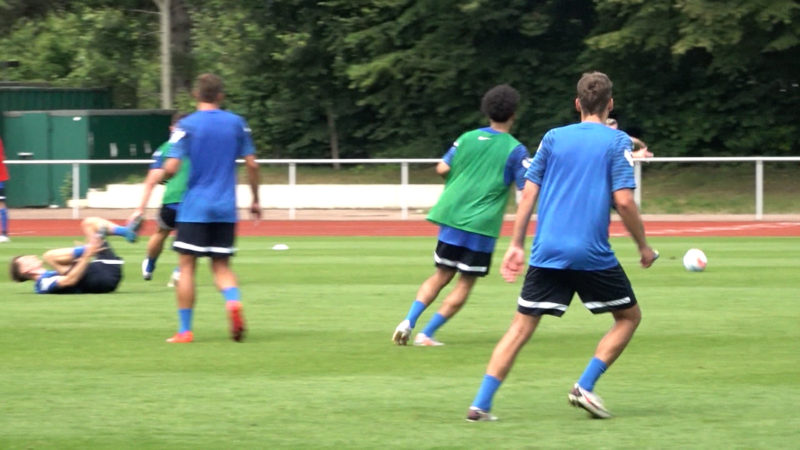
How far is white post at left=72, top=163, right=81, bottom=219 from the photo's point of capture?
97.8ft

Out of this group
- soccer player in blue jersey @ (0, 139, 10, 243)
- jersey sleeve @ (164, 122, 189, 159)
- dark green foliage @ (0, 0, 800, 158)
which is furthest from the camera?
dark green foliage @ (0, 0, 800, 158)

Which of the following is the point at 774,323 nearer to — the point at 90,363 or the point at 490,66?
the point at 90,363

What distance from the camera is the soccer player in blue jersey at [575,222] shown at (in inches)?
280

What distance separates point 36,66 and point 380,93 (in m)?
15.0

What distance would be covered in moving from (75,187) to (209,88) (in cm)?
2060

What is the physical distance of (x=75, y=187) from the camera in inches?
1188

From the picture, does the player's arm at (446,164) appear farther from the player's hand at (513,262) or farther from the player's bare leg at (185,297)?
the player's hand at (513,262)

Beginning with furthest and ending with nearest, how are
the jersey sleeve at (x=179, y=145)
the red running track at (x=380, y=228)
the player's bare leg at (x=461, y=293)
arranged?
the red running track at (x=380, y=228)
the player's bare leg at (x=461, y=293)
the jersey sleeve at (x=179, y=145)

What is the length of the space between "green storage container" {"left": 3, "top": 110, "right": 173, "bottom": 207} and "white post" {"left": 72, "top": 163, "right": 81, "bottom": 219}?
1.63ft

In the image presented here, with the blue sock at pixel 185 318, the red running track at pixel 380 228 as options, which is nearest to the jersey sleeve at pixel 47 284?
the blue sock at pixel 185 318

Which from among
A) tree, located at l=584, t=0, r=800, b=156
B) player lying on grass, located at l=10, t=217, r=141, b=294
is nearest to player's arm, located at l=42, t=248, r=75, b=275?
player lying on grass, located at l=10, t=217, r=141, b=294

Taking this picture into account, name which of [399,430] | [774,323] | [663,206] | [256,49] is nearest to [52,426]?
[399,430]

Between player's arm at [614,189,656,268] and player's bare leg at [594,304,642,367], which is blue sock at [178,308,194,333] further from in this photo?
player's arm at [614,189,656,268]

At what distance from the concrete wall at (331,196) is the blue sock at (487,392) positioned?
2141 cm
